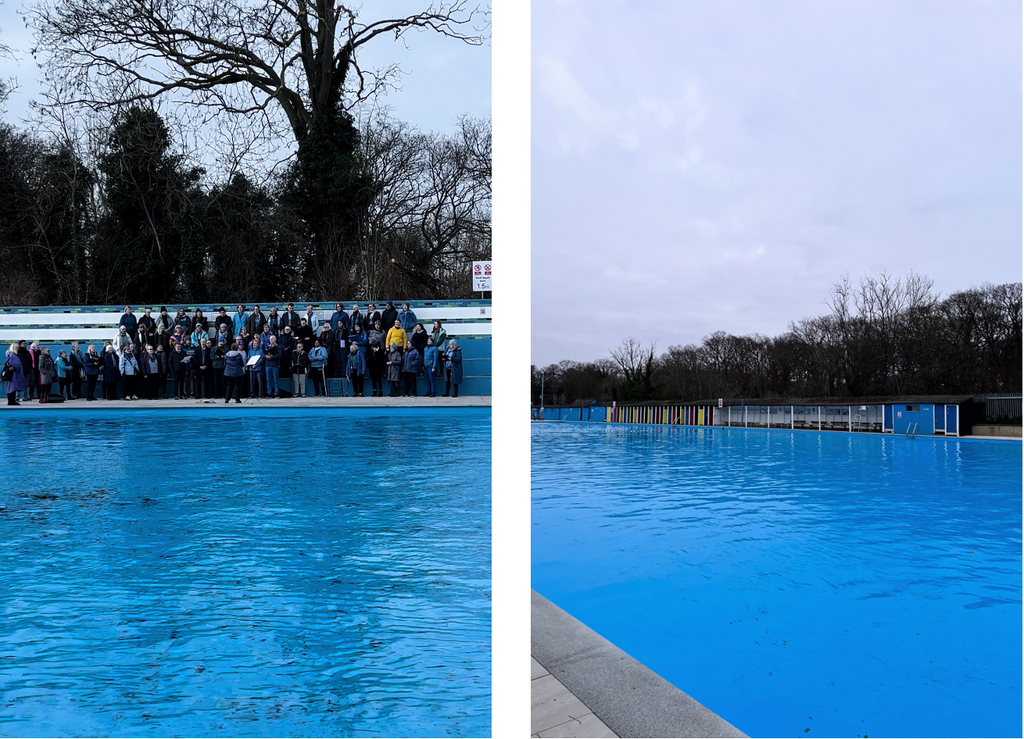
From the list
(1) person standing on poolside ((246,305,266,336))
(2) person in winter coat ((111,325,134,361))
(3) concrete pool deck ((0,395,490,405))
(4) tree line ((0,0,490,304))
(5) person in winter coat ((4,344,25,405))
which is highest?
(4) tree line ((0,0,490,304))

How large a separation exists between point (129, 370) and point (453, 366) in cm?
485

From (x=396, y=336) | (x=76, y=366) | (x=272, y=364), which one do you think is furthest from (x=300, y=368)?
(x=76, y=366)

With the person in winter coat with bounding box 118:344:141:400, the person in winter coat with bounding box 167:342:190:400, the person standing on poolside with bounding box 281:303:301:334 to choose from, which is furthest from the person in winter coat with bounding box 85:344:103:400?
the person standing on poolside with bounding box 281:303:301:334

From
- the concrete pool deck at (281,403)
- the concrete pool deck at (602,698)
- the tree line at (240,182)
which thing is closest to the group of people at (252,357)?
the concrete pool deck at (281,403)

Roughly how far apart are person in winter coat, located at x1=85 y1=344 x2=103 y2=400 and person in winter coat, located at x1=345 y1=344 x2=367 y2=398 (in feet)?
12.5

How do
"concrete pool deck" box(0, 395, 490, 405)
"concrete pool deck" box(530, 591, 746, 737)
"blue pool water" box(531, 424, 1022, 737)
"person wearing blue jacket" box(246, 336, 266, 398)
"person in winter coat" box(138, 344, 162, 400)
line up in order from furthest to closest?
"person in winter coat" box(138, 344, 162, 400) → "person wearing blue jacket" box(246, 336, 266, 398) → "concrete pool deck" box(0, 395, 490, 405) → "blue pool water" box(531, 424, 1022, 737) → "concrete pool deck" box(530, 591, 746, 737)

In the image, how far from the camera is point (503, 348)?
1185mm

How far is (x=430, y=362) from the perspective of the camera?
31.1 ft

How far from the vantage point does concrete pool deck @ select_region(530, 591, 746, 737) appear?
4.81ft

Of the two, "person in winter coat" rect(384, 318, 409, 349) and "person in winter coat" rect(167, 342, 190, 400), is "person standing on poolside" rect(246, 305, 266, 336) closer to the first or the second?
"person in winter coat" rect(167, 342, 190, 400)

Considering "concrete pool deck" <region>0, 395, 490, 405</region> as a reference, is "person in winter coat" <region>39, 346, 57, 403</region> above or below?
above

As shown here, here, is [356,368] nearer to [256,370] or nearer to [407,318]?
[407,318]

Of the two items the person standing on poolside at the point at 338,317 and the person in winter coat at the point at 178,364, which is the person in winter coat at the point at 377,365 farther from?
the person in winter coat at the point at 178,364

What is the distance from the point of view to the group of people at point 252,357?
9.29 meters
